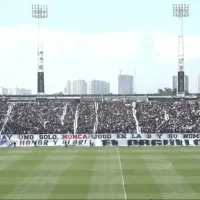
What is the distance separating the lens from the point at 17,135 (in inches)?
2357

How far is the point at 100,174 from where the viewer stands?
35.2 m

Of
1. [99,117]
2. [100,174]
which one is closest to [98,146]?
[99,117]

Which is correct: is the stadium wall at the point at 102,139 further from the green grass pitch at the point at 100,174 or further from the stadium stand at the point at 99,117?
the green grass pitch at the point at 100,174

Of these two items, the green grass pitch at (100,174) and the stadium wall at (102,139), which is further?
the stadium wall at (102,139)

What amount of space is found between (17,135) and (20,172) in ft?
78.3

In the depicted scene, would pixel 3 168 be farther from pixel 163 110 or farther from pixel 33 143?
pixel 163 110

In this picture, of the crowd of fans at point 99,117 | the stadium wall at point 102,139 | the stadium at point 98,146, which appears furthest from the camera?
the crowd of fans at point 99,117

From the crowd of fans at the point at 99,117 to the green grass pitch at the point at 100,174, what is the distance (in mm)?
12366

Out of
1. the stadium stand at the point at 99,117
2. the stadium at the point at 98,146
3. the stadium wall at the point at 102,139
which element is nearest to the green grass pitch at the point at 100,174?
the stadium at the point at 98,146

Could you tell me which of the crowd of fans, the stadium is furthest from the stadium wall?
the crowd of fans

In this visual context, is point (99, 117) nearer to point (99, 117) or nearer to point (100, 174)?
point (99, 117)

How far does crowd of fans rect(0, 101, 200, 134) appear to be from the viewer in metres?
65.9

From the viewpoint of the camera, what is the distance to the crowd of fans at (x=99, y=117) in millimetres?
65875

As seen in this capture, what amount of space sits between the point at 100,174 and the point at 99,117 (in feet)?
123
